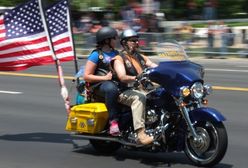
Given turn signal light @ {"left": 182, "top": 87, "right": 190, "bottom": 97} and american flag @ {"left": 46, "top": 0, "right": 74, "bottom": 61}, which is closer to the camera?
turn signal light @ {"left": 182, "top": 87, "right": 190, "bottom": 97}

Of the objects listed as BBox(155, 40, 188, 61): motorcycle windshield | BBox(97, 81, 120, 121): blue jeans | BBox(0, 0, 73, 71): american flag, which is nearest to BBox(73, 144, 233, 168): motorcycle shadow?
BBox(97, 81, 120, 121): blue jeans

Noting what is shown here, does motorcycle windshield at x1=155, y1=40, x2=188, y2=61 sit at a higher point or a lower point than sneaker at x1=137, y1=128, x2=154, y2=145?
higher

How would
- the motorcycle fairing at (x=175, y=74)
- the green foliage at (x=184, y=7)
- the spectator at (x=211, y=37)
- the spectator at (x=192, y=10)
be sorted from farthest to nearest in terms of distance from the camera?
1. the green foliage at (x=184, y=7)
2. the spectator at (x=192, y=10)
3. the spectator at (x=211, y=37)
4. the motorcycle fairing at (x=175, y=74)

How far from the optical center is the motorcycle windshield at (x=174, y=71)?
23.6 ft

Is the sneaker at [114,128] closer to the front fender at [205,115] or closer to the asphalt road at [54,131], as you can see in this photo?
the asphalt road at [54,131]

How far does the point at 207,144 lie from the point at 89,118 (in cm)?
159

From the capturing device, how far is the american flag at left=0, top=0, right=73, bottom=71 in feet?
29.6

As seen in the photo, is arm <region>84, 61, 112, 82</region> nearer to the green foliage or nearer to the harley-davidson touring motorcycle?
the harley-davidson touring motorcycle

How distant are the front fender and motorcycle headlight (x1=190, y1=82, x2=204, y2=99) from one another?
6.3 inches

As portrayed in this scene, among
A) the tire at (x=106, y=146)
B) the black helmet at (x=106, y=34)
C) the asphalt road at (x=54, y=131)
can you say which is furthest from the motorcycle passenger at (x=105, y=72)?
the asphalt road at (x=54, y=131)

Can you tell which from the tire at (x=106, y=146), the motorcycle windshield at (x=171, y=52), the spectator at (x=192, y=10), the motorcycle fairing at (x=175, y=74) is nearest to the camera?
the motorcycle fairing at (x=175, y=74)

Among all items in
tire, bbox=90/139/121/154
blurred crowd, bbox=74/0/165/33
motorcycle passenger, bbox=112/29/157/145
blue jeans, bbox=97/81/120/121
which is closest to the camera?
motorcycle passenger, bbox=112/29/157/145

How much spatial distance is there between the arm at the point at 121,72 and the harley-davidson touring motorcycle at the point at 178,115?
0.37 ft

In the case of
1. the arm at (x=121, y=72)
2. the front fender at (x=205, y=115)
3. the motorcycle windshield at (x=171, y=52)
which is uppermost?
the motorcycle windshield at (x=171, y=52)
